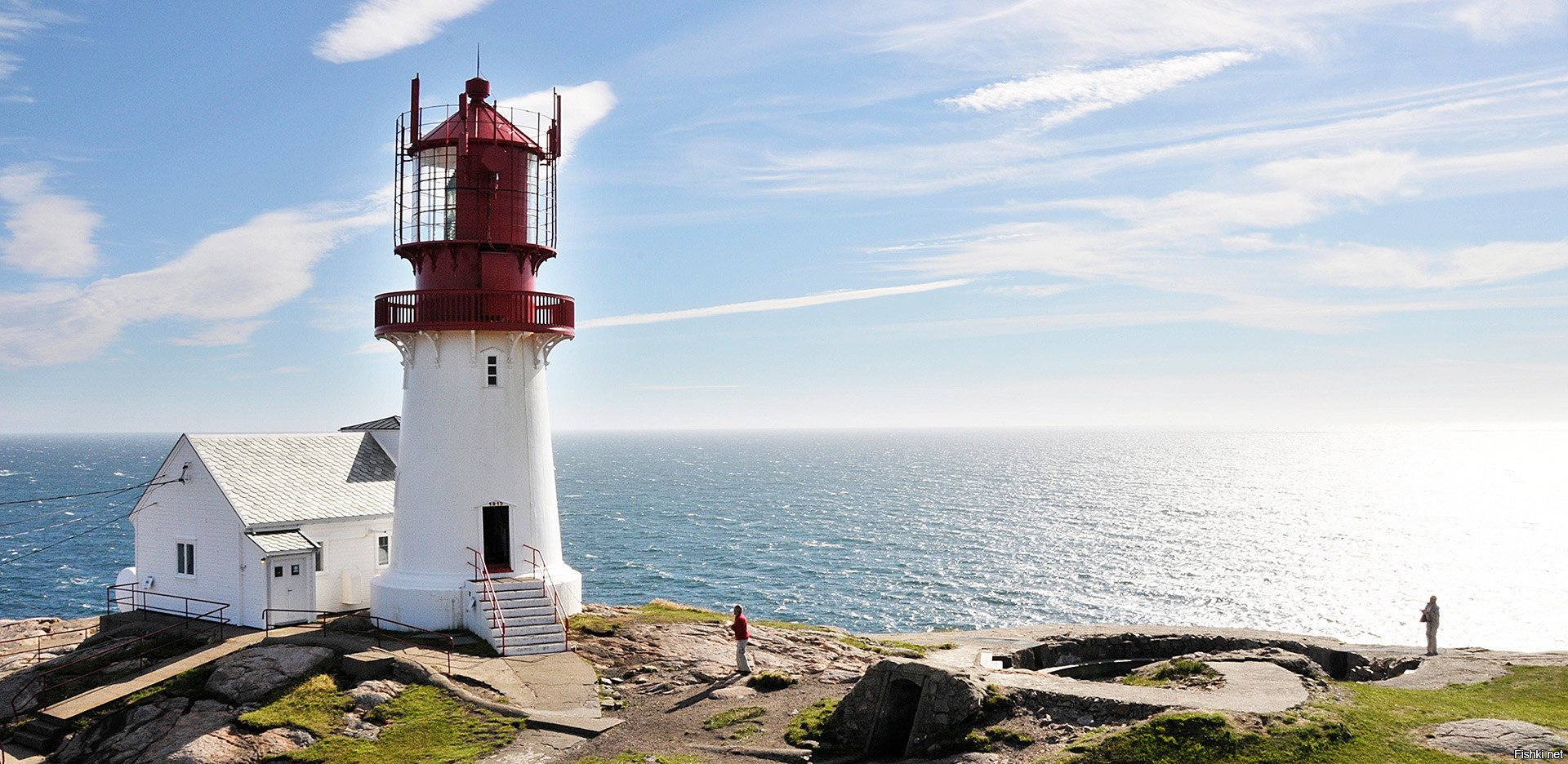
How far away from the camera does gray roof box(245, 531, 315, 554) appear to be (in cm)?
2631

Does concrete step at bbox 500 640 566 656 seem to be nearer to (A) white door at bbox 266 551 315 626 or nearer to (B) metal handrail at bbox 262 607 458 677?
(B) metal handrail at bbox 262 607 458 677

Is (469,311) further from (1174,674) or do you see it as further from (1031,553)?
(1031,553)

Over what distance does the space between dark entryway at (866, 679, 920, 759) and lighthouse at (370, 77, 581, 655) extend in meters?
10.5

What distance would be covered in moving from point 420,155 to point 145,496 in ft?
42.1

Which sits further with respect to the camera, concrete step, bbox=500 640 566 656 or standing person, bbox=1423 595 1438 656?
standing person, bbox=1423 595 1438 656

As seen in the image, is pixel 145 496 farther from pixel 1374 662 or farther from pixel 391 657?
pixel 1374 662

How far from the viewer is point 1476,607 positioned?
61.4 metres

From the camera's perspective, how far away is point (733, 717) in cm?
1967

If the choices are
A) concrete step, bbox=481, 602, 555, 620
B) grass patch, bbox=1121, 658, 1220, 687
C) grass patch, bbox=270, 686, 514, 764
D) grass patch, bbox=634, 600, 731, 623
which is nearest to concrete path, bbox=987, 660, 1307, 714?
grass patch, bbox=1121, 658, 1220, 687

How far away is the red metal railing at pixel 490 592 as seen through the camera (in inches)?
974

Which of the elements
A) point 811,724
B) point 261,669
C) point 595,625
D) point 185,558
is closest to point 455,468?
point 595,625

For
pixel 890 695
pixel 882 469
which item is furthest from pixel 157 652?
pixel 882 469

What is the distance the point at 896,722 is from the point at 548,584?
11804 millimetres

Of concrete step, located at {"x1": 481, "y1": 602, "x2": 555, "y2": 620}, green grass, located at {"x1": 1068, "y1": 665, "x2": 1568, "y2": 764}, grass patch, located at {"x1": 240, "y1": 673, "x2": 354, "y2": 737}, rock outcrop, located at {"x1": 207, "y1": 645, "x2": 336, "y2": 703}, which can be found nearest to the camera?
green grass, located at {"x1": 1068, "y1": 665, "x2": 1568, "y2": 764}
